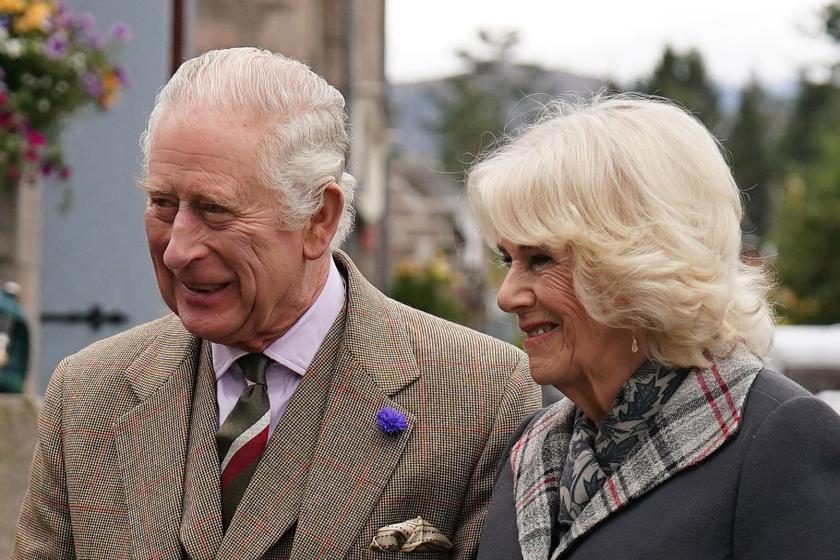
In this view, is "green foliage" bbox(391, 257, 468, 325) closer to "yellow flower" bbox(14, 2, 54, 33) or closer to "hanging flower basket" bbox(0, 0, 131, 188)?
"hanging flower basket" bbox(0, 0, 131, 188)

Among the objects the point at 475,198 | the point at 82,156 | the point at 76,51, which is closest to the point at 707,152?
the point at 475,198

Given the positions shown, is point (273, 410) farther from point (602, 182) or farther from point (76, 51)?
point (76, 51)

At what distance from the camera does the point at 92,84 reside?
6.11 meters

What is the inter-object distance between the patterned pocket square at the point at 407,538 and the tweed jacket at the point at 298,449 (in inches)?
0.8

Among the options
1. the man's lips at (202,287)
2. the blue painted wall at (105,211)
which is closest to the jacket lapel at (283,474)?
the man's lips at (202,287)

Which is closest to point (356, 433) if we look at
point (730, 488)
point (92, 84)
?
point (730, 488)

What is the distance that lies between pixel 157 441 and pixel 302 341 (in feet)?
1.16

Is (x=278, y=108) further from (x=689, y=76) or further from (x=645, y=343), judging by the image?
(x=689, y=76)

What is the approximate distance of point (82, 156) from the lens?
24.3 feet

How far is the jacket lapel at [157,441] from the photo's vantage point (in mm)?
2975

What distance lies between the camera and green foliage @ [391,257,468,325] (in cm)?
2445

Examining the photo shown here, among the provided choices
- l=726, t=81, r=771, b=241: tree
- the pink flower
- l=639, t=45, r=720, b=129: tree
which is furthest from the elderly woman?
l=726, t=81, r=771, b=241: tree

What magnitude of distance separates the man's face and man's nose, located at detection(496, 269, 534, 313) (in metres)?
0.48

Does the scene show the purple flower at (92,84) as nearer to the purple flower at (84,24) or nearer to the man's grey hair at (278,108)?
the purple flower at (84,24)
